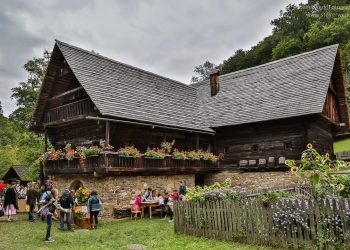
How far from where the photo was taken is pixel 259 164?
66.5 feet

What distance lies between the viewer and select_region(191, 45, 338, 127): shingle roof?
19141mm

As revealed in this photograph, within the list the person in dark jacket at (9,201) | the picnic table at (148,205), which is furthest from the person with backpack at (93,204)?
the person in dark jacket at (9,201)

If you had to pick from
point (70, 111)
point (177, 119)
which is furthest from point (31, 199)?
point (177, 119)

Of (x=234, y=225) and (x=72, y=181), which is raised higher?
(x=72, y=181)

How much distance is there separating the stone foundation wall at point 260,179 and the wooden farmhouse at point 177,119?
60 mm

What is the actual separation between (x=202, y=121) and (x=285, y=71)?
6932 mm

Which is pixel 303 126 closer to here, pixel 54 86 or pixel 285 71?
pixel 285 71

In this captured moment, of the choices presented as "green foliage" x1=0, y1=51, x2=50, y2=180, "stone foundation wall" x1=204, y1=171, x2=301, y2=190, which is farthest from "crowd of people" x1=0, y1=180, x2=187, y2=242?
"green foliage" x1=0, y1=51, x2=50, y2=180

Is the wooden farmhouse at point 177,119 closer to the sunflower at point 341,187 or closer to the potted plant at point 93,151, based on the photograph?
the potted plant at point 93,151

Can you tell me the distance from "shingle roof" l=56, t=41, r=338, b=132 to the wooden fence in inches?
311

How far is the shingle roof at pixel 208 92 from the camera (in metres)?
17.8

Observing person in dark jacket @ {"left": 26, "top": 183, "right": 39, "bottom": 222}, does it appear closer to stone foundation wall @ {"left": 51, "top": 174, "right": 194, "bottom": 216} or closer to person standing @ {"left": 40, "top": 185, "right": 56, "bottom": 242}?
stone foundation wall @ {"left": 51, "top": 174, "right": 194, "bottom": 216}

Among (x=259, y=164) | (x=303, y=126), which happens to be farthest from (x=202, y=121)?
(x=303, y=126)

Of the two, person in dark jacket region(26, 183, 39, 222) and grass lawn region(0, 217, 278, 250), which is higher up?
person in dark jacket region(26, 183, 39, 222)
